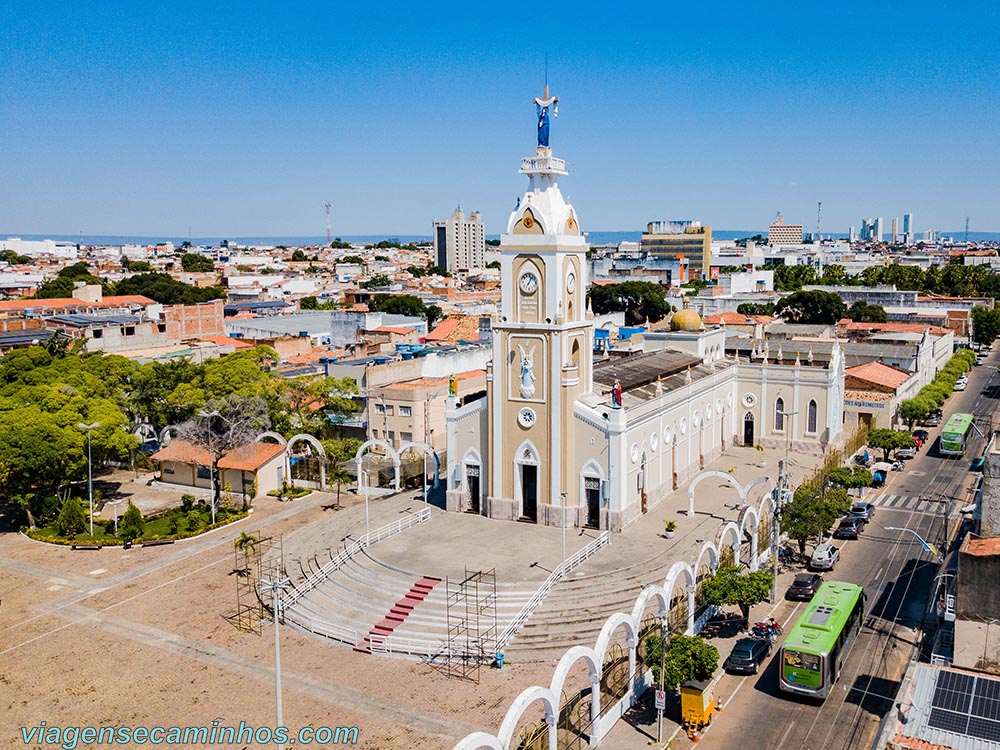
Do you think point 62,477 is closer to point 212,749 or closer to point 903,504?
point 212,749

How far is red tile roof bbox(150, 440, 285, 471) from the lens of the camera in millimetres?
50344

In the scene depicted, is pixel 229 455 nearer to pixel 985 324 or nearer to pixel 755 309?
pixel 755 309

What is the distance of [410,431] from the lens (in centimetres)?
5734

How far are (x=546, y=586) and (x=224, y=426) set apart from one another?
26.4m

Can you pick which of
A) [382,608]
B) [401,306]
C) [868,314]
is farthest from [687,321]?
[401,306]

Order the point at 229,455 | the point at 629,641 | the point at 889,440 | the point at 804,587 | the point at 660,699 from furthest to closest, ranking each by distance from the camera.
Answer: the point at 889,440
the point at 229,455
the point at 804,587
the point at 629,641
the point at 660,699

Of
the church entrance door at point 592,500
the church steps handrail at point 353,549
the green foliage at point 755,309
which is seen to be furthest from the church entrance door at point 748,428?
the green foliage at point 755,309

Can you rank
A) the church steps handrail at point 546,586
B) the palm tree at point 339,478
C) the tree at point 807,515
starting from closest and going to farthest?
the church steps handrail at point 546,586, the tree at point 807,515, the palm tree at point 339,478

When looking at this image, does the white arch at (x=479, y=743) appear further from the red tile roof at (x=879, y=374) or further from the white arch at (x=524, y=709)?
the red tile roof at (x=879, y=374)

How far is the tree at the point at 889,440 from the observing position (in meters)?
55.8

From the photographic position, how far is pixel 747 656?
94.3 ft

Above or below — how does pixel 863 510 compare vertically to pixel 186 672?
above

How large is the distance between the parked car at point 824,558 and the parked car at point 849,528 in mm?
3564

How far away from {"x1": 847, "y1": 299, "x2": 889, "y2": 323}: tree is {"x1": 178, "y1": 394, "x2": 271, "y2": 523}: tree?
279 feet
